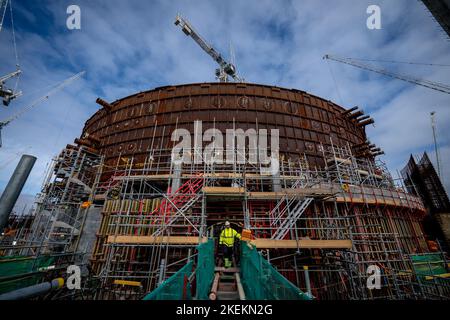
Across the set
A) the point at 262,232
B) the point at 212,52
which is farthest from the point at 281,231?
the point at 212,52

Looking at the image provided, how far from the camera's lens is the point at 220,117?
662 inches

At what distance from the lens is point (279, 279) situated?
2.85 metres

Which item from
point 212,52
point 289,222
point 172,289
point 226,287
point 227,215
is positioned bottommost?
point 226,287

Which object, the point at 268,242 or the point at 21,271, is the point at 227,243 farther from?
the point at 21,271

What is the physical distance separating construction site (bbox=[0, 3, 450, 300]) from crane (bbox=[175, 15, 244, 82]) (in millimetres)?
15834

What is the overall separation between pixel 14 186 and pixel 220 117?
1326 centimetres

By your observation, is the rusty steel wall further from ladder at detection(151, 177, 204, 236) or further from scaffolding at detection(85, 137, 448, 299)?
ladder at detection(151, 177, 204, 236)

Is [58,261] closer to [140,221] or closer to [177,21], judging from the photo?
[140,221]

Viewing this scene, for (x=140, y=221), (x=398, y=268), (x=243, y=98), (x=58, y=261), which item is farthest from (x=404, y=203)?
(x=58, y=261)

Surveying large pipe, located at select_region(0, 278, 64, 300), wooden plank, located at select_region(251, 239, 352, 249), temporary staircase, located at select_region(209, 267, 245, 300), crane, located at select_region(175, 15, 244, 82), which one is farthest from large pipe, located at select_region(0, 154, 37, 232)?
crane, located at select_region(175, 15, 244, 82)

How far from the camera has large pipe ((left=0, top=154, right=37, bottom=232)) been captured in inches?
248

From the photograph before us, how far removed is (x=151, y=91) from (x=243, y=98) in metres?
9.55
